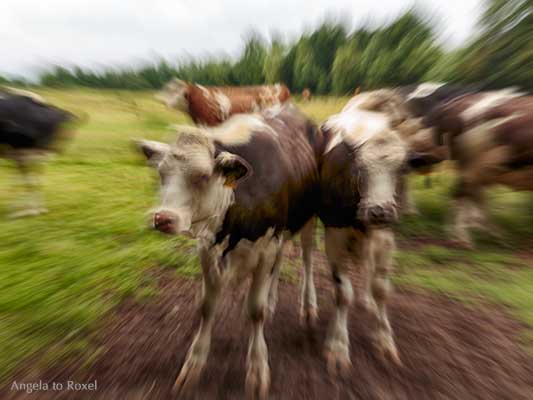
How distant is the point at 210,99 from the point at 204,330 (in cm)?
340

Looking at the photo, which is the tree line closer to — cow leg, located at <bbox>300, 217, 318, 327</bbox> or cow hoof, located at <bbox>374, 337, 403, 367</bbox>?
cow leg, located at <bbox>300, 217, 318, 327</bbox>

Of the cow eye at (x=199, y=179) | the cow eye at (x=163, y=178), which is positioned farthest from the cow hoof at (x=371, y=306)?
the cow eye at (x=163, y=178)

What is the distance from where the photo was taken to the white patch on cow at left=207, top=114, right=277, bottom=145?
2264 millimetres

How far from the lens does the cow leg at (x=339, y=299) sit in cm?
254

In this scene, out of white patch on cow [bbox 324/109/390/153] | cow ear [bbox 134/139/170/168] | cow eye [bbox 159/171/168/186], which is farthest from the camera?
white patch on cow [bbox 324/109/390/153]

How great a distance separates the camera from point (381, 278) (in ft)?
8.90

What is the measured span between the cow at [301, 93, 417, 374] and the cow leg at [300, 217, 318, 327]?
1.19 ft

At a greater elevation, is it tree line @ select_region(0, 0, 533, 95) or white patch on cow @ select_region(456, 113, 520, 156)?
tree line @ select_region(0, 0, 533, 95)

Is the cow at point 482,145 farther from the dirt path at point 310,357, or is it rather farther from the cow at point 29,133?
the cow at point 29,133

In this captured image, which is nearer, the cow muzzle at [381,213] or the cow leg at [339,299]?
the cow muzzle at [381,213]

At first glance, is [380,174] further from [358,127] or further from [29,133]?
[29,133]

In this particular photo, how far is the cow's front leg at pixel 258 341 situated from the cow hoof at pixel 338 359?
468mm

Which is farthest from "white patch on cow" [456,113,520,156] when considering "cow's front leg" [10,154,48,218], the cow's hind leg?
"cow's front leg" [10,154,48,218]

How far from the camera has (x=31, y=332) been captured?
2.62 metres
